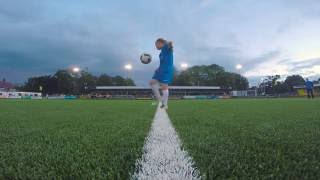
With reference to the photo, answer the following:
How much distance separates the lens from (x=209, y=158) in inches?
98.0

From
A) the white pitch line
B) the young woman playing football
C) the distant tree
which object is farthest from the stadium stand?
the white pitch line

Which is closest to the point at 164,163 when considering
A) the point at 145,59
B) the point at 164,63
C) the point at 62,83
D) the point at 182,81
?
the point at 164,63

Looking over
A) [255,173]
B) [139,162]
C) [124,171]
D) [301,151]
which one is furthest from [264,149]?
[124,171]

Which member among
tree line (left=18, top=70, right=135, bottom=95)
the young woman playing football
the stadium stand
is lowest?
the young woman playing football

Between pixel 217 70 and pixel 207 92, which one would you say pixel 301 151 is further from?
pixel 217 70

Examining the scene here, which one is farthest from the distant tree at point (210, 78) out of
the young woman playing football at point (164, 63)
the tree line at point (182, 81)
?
the young woman playing football at point (164, 63)

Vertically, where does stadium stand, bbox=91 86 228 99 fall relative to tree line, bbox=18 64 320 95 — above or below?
below

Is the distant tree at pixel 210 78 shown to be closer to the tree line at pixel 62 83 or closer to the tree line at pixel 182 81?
the tree line at pixel 182 81

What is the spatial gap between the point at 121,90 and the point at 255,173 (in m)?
98.3

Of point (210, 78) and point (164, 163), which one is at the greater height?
point (210, 78)

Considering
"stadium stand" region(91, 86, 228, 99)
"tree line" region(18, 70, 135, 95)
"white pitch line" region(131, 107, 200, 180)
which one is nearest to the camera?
"white pitch line" region(131, 107, 200, 180)

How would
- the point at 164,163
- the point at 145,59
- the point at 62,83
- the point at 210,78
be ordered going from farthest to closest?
the point at 210,78 < the point at 62,83 < the point at 145,59 < the point at 164,163

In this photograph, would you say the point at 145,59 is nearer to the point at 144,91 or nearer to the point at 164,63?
the point at 164,63

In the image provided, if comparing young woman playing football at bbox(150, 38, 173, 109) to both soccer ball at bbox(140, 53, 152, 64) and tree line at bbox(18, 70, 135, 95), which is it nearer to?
soccer ball at bbox(140, 53, 152, 64)
